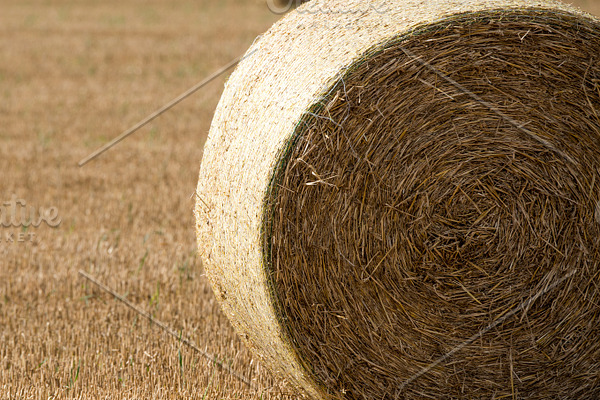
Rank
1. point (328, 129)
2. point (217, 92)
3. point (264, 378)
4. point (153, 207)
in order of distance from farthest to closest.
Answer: point (217, 92)
point (153, 207)
point (264, 378)
point (328, 129)

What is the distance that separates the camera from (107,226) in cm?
641

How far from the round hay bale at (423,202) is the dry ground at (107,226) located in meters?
0.79

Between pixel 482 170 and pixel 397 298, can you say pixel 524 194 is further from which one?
pixel 397 298

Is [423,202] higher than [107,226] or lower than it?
higher

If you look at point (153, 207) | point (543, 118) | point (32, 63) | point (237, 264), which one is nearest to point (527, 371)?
point (543, 118)

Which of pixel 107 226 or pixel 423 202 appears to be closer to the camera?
pixel 423 202

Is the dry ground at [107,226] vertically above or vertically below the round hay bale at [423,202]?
below

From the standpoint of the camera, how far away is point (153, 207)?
6832mm

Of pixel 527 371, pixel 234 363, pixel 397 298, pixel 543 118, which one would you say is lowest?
pixel 234 363

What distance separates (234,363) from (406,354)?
1134mm

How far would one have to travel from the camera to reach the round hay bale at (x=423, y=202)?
10.8 feet

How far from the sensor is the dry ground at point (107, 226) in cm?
412

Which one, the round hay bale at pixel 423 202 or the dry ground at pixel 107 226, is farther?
the dry ground at pixel 107 226

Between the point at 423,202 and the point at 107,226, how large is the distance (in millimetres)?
3689
